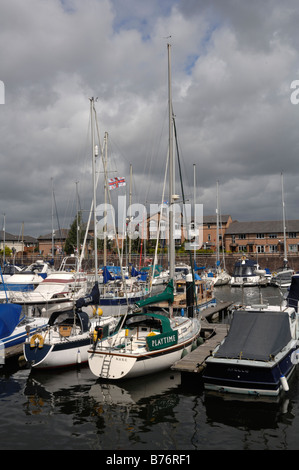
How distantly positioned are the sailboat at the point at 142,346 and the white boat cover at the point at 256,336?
9.00 feet

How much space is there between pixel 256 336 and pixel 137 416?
5.90m

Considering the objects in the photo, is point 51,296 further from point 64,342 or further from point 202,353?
point 202,353

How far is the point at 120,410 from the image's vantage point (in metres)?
13.5

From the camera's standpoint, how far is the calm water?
1118 cm

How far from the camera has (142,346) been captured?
16734 millimetres

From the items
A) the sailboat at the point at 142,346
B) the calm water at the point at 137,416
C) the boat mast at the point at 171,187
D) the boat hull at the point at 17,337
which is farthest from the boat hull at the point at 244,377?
the boat hull at the point at 17,337

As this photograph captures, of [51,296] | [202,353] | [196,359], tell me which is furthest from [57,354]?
[51,296]

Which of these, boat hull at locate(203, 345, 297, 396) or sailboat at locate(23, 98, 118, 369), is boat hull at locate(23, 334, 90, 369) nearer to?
sailboat at locate(23, 98, 118, 369)

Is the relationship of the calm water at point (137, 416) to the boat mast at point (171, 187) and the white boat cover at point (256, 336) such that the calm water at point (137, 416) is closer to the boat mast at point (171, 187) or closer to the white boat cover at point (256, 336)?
the white boat cover at point (256, 336)

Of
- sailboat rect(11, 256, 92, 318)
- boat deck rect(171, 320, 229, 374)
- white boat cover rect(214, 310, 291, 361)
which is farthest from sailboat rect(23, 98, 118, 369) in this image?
sailboat rect(11, 256, 92, 318)

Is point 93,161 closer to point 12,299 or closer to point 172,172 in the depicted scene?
point 172,172
